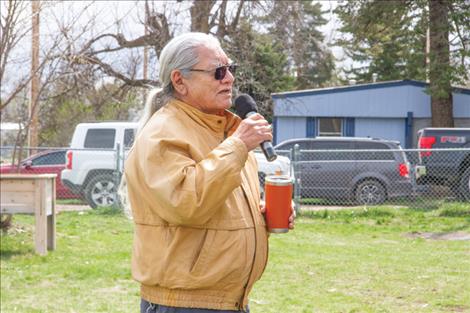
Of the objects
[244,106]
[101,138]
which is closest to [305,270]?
[244,106]

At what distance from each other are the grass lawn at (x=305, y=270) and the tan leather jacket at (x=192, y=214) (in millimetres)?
3385

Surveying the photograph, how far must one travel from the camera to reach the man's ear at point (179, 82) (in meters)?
2.69

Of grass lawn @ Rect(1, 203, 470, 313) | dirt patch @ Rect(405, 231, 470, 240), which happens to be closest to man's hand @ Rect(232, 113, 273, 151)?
A: grass lawn @ Rect(1, 203, 470, 313)

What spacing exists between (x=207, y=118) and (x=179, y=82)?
0.58 feet

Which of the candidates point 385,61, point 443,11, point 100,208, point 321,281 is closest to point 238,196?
point 321,281

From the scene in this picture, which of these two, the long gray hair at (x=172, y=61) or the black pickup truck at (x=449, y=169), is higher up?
the long gray hair at (x=172, y=61)

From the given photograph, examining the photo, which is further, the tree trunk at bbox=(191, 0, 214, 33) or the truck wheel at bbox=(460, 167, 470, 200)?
the tree trunk at bbox=(191, 0, 214, 33)

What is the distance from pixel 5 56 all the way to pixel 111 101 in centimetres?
1512

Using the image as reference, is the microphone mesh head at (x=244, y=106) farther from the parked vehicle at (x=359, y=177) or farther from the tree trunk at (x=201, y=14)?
the tree trunk at (x=201, y=14)

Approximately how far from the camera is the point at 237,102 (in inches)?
117

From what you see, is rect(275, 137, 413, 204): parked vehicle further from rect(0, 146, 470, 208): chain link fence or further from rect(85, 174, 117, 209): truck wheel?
rect(85, 174, 117, 209): truck wheel

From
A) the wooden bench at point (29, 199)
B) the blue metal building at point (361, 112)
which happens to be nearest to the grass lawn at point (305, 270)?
the wooden bench at point (29, 199)

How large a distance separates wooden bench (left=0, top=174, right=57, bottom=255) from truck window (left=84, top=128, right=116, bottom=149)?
651cm

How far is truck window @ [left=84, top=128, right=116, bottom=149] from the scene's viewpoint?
15062mm
